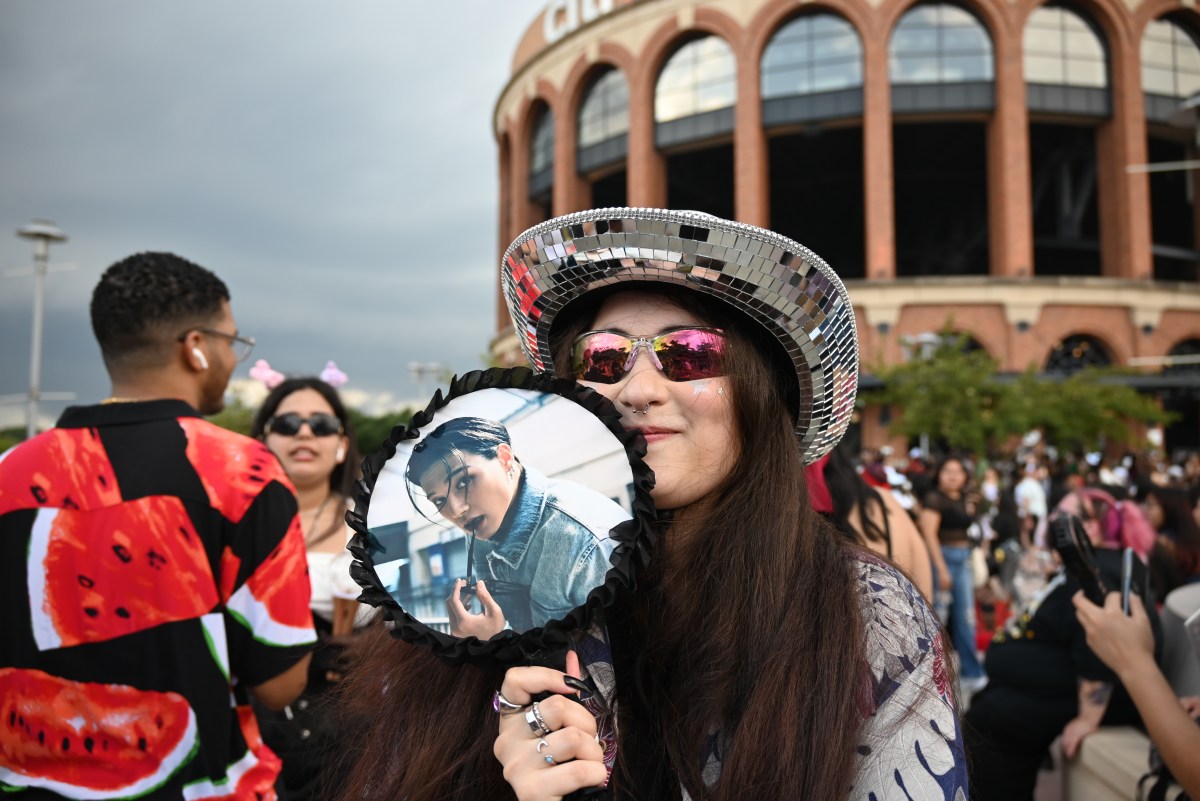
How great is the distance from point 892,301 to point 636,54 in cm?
1324

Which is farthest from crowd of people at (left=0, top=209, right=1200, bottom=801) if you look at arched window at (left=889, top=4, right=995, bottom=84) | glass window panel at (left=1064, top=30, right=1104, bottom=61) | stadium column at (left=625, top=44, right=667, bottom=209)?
glass window panel at (left=1064, top=30, right=1104, bottom=61)

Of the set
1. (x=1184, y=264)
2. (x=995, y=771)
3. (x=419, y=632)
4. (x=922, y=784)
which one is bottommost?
(x=995, y=771)

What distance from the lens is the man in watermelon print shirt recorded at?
6.75 feet

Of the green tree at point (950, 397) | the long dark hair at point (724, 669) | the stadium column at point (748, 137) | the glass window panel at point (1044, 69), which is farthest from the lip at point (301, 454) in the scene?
the glass window panel at point (1044, 69)

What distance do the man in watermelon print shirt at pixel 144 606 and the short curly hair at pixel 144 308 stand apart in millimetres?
199

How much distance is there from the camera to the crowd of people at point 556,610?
1.25 m

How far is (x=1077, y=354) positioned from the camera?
29.0m

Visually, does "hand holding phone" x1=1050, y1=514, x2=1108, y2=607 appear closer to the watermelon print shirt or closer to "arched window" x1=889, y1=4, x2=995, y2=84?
the watermelon print shirt

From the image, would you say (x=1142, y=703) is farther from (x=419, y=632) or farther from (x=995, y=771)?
(x=419, y=632)

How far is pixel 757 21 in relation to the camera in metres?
29.2

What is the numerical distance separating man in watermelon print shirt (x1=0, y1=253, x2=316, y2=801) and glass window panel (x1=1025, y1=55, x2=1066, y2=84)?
106ft

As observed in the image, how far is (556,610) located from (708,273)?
0.66m

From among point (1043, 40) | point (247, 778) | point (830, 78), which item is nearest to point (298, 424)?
point (247, 778)

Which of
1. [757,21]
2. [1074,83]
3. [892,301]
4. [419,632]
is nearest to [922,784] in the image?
[419,632]
